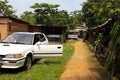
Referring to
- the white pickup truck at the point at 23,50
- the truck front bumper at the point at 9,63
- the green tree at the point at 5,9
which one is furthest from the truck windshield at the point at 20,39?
the green tree at the point at 5,9

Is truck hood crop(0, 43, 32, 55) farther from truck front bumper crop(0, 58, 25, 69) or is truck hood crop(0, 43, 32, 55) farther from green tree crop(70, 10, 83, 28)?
green tree crop(70, 10, 83, 28)

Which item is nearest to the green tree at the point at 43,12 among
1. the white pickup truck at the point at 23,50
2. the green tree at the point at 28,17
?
the green tree at the point at 28,17

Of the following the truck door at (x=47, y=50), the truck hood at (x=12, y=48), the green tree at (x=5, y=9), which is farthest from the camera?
the green tree at (x=5, y=9)

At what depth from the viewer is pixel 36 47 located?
39.3 feet

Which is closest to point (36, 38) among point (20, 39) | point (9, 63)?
point (20, 39)

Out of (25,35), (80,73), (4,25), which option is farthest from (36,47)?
(4,25)

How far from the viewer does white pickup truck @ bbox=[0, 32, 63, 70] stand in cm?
1000

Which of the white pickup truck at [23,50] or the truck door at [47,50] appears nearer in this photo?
the white pickup truck at [23,50]

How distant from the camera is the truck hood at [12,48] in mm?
10145

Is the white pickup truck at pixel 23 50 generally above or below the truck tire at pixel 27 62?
above

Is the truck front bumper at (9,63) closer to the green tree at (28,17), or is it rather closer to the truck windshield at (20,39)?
the truck windshield at (20,39)

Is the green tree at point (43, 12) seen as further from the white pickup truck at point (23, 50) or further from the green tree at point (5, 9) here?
the white pickup truck at point (23, 50)

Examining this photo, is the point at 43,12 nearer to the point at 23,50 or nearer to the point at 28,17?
the point at 28,17

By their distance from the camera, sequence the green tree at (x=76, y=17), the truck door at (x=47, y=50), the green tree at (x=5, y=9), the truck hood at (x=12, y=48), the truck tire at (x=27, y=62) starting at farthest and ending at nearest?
the green tree at (x=76, y=17), the green tree at (x=5, y=9), the truck door at (x=47, y=50), the truck tire at (x=27, y=62), the truck hood at (x=12, y=48)
